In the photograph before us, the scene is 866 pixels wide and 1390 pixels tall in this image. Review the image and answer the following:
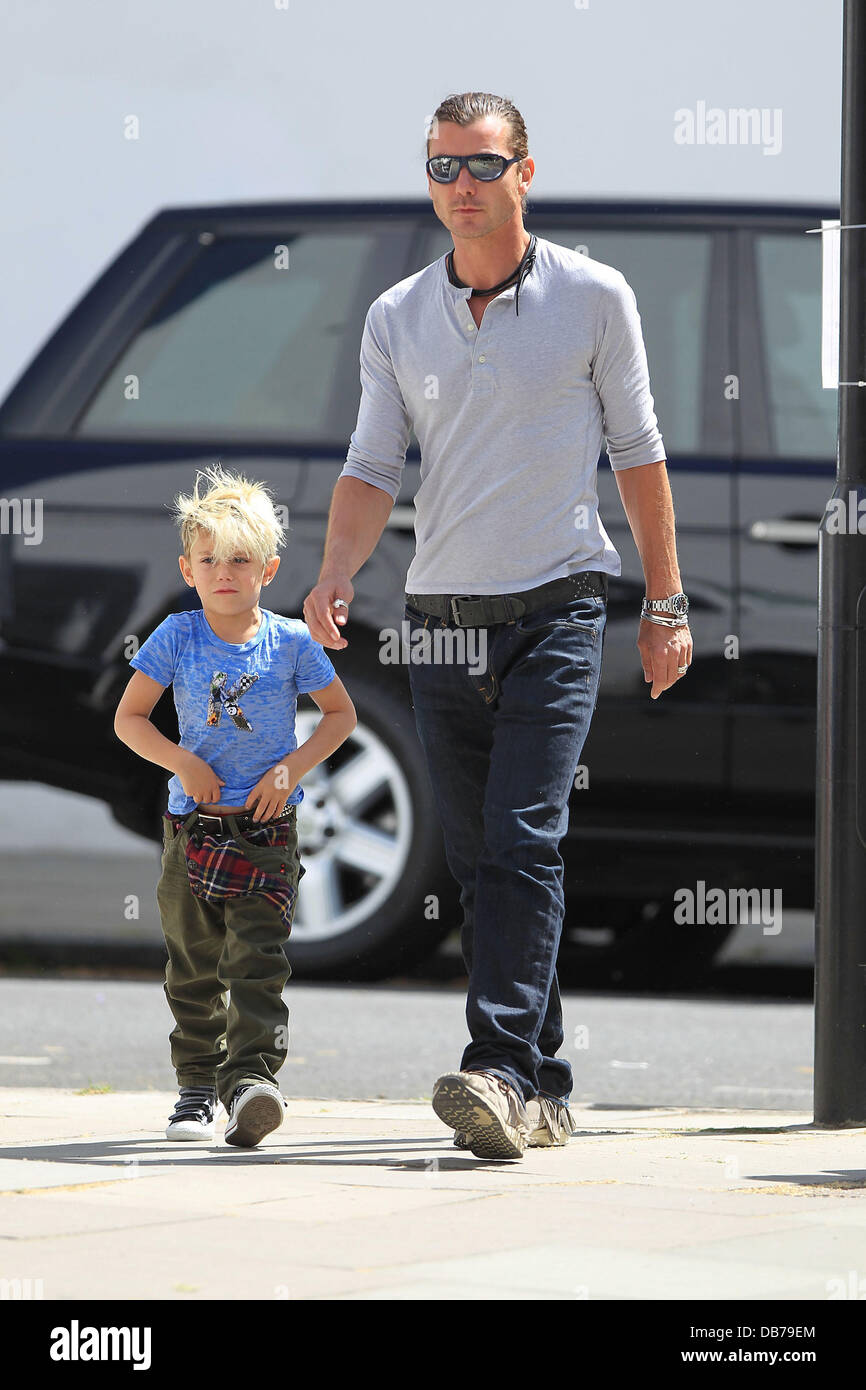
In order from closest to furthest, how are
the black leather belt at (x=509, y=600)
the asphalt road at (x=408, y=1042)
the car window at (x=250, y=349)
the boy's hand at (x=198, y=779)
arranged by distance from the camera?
the black leather belt at (x=509, y=600) → the boy's hand at (x=198, y=779) → the asphalt road at (x=408, y=1042) → the car window at (x=250, y=349)

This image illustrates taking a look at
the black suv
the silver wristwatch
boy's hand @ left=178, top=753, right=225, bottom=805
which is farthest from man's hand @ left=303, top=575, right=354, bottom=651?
the black suv

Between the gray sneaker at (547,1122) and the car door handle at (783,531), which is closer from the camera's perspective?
the gray sneaker at (547,1122)

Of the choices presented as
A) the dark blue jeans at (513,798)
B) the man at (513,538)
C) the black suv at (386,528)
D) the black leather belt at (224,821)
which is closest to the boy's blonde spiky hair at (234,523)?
the man at (513,538)

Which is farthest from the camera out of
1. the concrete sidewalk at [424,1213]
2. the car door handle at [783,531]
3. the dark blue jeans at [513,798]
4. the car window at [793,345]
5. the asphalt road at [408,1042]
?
the car window at [793,345]

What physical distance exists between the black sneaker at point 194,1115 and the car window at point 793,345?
9.49 ft

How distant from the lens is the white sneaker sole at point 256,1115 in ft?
13.1

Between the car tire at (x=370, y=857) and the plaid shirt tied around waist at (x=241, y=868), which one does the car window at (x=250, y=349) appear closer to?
the car tire at (x=370, y=857)

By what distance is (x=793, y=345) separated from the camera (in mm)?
6520

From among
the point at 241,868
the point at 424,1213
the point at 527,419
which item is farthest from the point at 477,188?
the point at 424,1213

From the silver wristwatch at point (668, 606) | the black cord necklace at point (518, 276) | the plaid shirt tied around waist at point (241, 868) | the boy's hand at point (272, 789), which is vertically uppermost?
the black cord necklace at point (518, 276)

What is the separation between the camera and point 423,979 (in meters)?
7.39

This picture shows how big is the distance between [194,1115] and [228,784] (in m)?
0.59

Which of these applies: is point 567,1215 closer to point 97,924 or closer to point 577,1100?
point 577,1100

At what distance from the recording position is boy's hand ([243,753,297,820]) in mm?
4160
